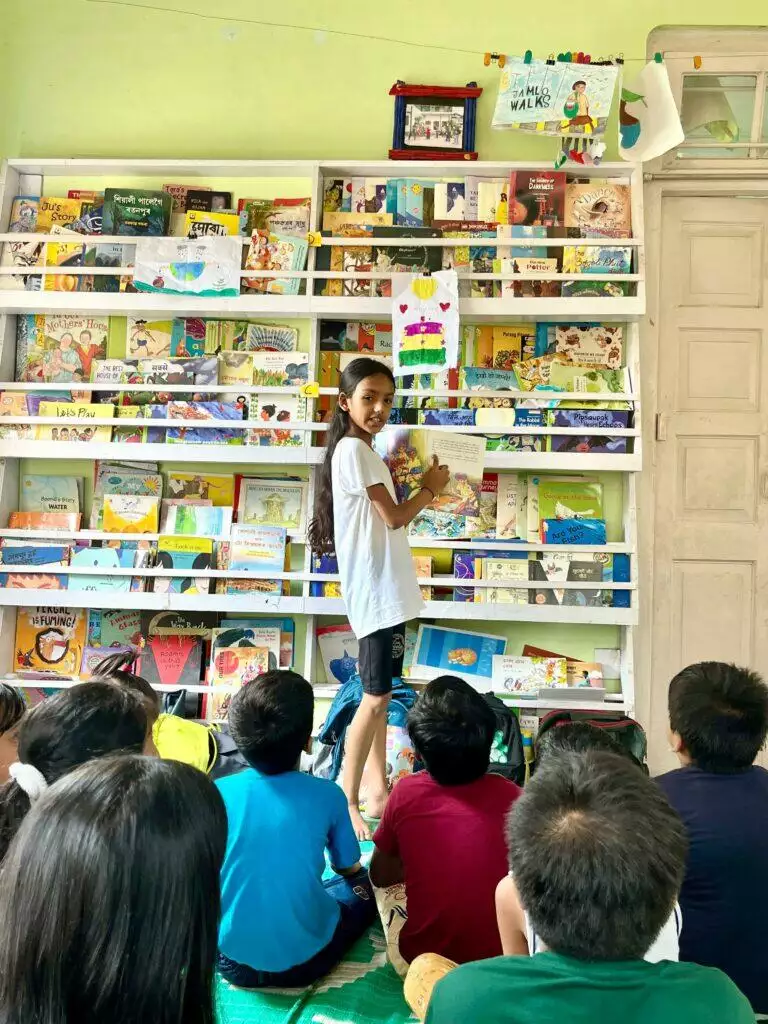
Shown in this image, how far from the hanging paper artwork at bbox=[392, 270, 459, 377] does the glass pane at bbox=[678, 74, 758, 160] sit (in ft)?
3.54

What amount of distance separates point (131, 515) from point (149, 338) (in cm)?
69

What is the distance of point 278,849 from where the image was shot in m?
1.54

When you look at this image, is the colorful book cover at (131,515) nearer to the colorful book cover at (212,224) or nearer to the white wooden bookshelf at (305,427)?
the white wooden bookshelf at (305,427)

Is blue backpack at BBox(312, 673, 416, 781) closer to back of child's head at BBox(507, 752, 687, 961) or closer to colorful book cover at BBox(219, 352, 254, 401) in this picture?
colorful book cover at BBox(219, 352, 254, 401)

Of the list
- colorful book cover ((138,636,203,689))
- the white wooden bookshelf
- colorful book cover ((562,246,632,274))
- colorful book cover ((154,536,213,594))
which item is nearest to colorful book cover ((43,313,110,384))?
the white wooden bookshelf

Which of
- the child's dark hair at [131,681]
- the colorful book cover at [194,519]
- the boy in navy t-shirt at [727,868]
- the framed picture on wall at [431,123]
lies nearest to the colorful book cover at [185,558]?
the colorful book cover at [194,519]

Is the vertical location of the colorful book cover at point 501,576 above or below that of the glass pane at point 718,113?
below

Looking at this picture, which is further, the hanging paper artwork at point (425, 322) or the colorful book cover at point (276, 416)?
the colorful book cover at point (276, 416)

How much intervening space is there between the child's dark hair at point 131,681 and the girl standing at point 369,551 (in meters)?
0.58

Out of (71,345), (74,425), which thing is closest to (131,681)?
(74,425)

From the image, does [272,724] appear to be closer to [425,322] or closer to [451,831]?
[451,831]

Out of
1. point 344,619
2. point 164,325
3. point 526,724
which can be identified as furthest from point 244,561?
point 526,724

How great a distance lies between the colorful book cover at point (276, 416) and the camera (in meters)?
3.19

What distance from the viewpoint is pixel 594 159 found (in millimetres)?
3152
